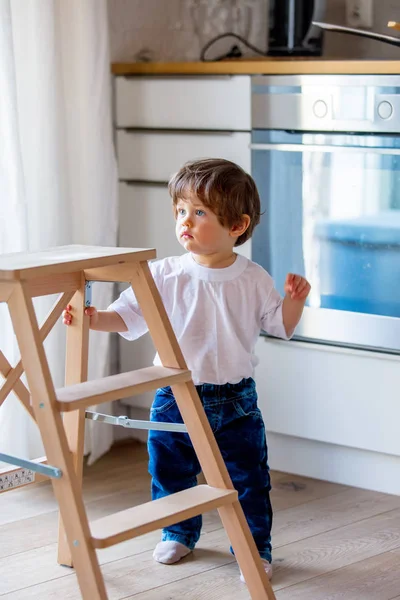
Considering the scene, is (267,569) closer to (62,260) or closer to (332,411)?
(332,411)

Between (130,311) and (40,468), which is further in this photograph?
(130,311)

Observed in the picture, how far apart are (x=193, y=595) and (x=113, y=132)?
4.62 feet

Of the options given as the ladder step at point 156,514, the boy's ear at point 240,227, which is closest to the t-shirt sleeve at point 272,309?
the boy's ear at point 240,227

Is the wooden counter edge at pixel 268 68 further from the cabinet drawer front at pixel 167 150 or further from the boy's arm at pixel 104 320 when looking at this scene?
the boy's arm at pixel 104 320

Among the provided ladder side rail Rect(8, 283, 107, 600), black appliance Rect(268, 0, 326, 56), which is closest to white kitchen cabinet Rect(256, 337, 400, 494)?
black appliance Rect(268, 0, 326, 56)

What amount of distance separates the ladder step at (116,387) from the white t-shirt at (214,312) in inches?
7.4

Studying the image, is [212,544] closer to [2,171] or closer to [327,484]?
[327,484]

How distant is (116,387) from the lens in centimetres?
171

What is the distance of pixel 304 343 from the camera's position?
256 centimetres

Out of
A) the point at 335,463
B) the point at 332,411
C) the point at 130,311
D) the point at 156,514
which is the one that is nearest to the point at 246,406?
the point at 130,311

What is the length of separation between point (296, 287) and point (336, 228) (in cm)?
58

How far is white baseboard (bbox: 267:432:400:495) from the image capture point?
8.30 feet

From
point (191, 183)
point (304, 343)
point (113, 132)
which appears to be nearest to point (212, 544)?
point (304, 343)

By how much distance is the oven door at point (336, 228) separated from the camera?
2396 millimetres
